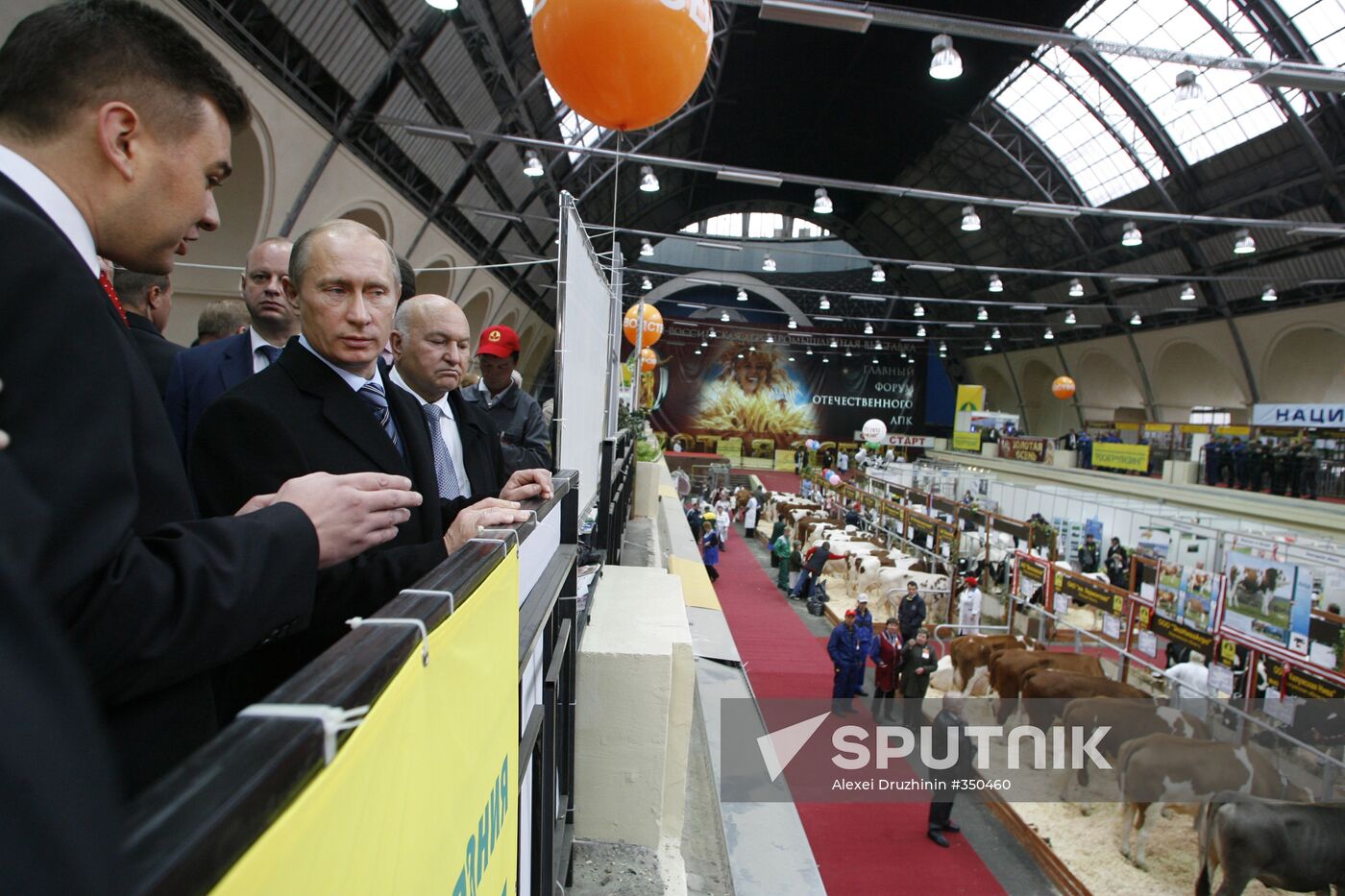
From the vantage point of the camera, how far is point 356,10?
824cm

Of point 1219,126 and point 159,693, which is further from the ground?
point 1219,126

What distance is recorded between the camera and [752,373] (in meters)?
34.5

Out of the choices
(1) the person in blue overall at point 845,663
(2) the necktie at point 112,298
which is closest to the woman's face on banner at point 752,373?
(1) the person in blue overall at point 845,663

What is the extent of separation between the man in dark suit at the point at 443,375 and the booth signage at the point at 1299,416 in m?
17.5

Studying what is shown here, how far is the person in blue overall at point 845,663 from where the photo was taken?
26.1ft

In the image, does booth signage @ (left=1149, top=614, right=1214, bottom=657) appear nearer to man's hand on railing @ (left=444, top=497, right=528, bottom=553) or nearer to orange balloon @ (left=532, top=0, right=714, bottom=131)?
orange balloon @ (left=532, top=0, right=714, bottom=131)

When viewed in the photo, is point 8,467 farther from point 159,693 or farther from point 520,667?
point 520,667

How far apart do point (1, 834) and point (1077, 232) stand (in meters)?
28.1

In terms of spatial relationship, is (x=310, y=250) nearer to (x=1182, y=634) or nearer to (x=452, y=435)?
(x=452, y=435)

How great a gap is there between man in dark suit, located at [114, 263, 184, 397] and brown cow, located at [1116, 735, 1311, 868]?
7106 millimetres

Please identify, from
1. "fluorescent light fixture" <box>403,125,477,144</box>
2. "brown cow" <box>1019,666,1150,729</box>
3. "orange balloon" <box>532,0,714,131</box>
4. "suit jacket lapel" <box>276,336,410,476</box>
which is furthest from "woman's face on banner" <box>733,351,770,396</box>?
"suit jacket lapel" <box>276,336,410,476</box>

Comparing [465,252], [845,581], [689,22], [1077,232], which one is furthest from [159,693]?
[1077,232]

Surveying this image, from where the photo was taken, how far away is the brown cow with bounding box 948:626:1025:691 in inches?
333

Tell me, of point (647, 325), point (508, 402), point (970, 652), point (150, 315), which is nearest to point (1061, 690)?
point (970, 652)
